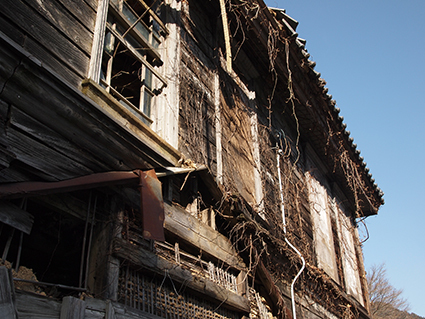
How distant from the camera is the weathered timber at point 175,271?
127 inches

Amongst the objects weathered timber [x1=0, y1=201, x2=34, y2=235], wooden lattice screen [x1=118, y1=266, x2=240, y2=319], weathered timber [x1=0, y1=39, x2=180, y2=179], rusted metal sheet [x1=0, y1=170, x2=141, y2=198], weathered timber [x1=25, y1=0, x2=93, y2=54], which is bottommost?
wooden lattice screen [x1=118, y1=266, x2=240, y2=319]

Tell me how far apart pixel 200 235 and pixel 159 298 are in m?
0.98

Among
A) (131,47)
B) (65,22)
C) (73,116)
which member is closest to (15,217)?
(73,116)

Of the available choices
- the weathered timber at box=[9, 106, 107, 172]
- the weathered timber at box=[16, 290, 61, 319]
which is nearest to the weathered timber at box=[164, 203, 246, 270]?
the weathered timber at box=[9, 106, 107, 172]

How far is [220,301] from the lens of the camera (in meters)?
4.16

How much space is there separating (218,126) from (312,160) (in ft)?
13.4

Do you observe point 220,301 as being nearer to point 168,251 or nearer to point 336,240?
point 168,251

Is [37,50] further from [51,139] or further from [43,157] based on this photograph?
[43,157]

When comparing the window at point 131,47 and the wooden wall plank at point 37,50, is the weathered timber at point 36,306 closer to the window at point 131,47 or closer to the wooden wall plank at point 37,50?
the wooden wall plank at point 37,50

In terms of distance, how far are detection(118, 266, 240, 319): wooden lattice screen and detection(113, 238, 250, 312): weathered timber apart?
2.8 inches

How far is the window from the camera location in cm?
403

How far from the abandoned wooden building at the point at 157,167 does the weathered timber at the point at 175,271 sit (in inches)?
0.6

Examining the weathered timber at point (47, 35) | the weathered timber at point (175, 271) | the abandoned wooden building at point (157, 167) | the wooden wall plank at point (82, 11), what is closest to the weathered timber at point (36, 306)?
the abandoned wooden building at point (157, 167)

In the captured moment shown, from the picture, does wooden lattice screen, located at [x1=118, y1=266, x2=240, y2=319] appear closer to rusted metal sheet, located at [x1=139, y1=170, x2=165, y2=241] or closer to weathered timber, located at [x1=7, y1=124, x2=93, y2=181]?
rusted metal sheet, located at [x1=139, y1=170, x2=165, y2=241]
